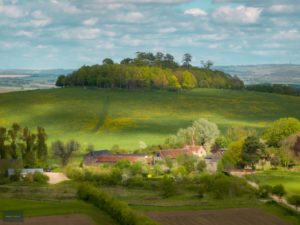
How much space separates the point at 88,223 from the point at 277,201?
18.9 m

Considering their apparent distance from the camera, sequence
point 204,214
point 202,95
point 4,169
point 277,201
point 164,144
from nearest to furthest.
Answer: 1. point 204,214
2. point 277,201
3. point 4,169
4. point 164,144
5. point 202,95

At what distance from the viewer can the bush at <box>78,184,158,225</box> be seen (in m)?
44.8

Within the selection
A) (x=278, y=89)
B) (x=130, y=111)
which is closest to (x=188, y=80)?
(x=278, y=89)

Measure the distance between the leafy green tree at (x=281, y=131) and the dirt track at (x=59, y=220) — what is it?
49.0m

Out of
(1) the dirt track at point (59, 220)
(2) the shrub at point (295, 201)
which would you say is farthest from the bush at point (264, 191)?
(1) the dirt track at point (59, 220)

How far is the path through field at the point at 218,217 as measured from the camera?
4906cm

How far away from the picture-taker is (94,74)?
168250 millimetres

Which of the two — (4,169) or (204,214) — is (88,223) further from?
(4,169)

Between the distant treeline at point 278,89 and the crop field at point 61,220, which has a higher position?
the distant treeline at point 278,89

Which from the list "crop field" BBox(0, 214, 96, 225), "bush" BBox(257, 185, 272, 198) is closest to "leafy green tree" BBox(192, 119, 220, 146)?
"bush" BBox(257, 185, 272, 198)

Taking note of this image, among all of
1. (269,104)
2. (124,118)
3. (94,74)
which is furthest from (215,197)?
(94,74)

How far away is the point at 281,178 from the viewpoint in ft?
240

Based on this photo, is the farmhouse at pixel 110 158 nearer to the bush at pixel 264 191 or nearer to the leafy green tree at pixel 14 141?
the leafy green tree at pixel 14 141

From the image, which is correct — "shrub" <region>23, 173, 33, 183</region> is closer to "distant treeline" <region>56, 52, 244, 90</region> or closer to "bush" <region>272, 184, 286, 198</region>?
"bush" <region>272, 184, 286, 198</region>
